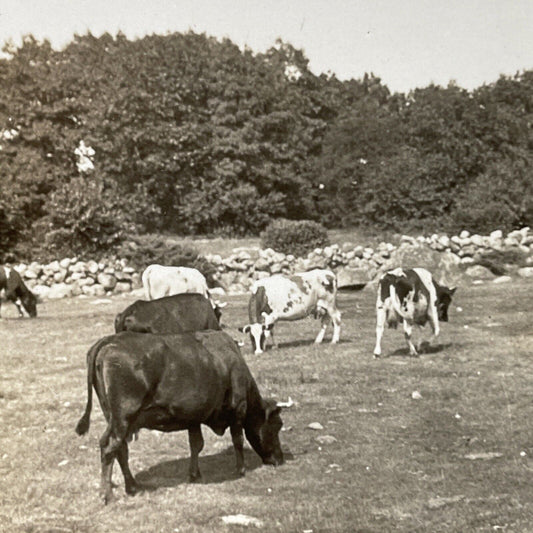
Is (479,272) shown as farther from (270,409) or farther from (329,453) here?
(270,409)

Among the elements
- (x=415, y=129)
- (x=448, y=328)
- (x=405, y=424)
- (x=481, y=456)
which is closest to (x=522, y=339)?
(x=448, y=328)

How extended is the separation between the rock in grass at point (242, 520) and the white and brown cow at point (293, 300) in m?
9.71

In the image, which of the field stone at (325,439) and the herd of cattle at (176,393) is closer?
the herd of cattle at (176,393)

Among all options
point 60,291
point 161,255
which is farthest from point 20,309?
point 161,255

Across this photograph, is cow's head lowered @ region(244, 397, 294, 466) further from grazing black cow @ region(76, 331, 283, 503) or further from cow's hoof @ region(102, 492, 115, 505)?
cow's hoof @ region(102, 492, 115, 505)

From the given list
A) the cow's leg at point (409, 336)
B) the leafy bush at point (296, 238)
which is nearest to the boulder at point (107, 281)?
the leafy bush at point (296, 238)

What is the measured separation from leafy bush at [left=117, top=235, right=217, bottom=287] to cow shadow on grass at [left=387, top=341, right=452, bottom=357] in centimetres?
1755

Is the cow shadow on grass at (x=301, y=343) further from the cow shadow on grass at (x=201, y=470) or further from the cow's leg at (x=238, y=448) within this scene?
the cow's leg at (x=238, y=448)

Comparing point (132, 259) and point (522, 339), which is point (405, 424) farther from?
point (132, 259)

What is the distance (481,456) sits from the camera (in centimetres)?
955

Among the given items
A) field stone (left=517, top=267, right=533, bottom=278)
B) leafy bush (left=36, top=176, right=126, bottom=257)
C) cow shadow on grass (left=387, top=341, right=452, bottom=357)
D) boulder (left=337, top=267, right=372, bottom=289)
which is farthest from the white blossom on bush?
cow shadow on grass (left=387, top=341, right=452, bottom=357)

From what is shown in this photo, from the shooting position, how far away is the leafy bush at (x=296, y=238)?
38.2m

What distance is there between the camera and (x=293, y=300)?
18234 millimetres

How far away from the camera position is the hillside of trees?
40531 mm
